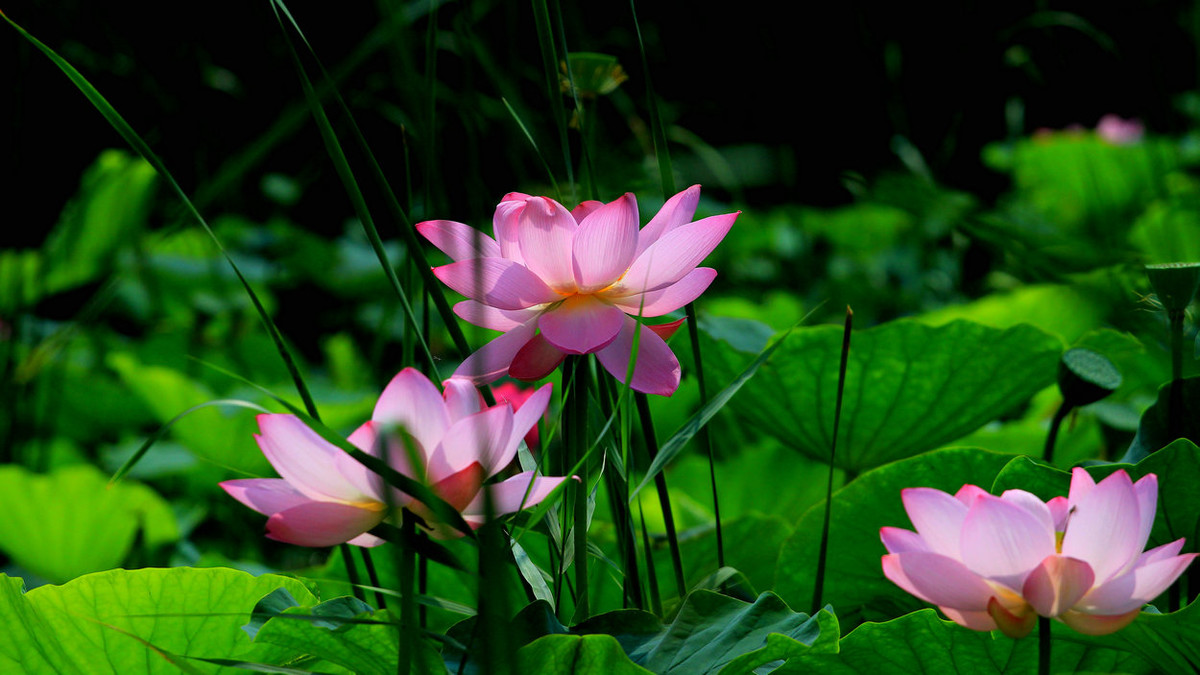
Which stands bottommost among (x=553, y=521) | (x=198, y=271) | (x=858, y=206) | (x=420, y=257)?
(x=858, y=206)

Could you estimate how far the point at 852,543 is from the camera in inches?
18.0

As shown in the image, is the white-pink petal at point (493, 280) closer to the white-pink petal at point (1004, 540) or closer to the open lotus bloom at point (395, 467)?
A: the open lotus bloom at point (395, 467)

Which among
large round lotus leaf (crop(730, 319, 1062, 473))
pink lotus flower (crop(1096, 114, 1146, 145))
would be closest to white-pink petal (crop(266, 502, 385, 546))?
large round lotus leaf (crop(730, 319, 1062, 473))

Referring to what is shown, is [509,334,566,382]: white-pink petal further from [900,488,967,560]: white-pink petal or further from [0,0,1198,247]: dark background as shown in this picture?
[0,0,1198,247]: dark background

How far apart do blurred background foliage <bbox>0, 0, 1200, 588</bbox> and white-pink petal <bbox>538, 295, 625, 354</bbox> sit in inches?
3.2

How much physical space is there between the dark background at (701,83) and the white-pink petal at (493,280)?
2.60 ft

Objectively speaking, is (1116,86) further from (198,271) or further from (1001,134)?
(198,271)

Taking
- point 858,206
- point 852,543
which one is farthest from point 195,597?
point 858,206

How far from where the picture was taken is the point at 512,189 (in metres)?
2.11

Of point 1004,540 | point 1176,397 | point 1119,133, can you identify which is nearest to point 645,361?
point 1004,540

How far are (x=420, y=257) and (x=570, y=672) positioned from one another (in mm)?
156

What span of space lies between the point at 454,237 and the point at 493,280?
25mm

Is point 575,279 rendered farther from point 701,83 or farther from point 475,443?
point 701,83

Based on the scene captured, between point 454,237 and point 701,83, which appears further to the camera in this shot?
point 701,83
